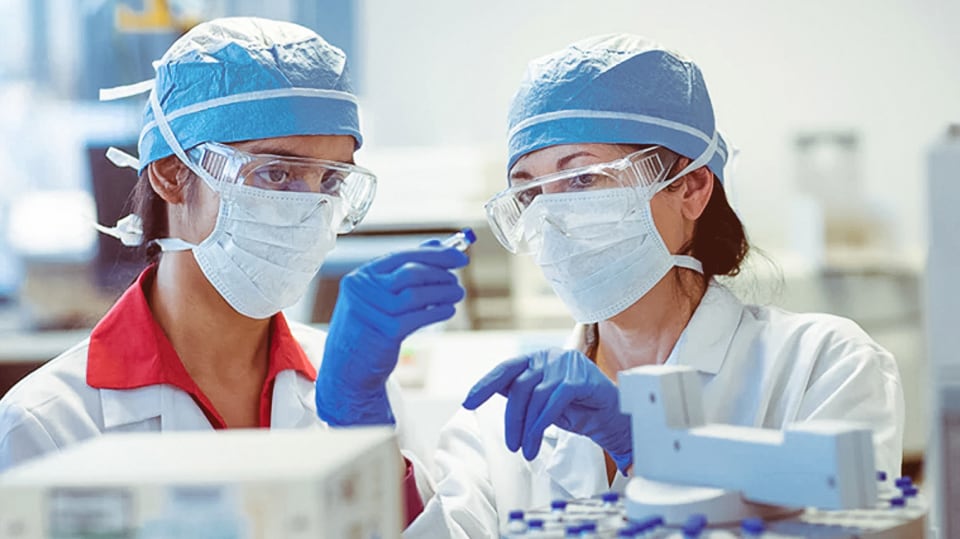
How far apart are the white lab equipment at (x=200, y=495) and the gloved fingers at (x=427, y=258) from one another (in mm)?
403

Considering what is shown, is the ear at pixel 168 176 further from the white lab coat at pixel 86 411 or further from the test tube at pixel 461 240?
the test tube at pixel 461 240

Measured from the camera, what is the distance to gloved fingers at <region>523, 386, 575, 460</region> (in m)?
1.24

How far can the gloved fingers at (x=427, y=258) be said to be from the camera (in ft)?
3.85

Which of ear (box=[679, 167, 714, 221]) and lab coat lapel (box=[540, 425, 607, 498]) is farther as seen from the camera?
ear (box=[679, 167, 714, 221])

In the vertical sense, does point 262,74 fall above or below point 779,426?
above

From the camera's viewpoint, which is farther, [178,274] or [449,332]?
[449,332]

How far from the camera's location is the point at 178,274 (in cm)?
157

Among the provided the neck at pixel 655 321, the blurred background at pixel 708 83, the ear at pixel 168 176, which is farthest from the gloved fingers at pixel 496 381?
the blurred background at pixel 708 83

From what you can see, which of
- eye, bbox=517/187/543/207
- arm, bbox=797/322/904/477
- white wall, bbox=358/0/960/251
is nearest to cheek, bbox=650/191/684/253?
eye, bbox=517/187/543/207

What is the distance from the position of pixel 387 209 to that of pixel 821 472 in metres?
2.63

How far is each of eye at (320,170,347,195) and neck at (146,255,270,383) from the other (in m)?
0.22

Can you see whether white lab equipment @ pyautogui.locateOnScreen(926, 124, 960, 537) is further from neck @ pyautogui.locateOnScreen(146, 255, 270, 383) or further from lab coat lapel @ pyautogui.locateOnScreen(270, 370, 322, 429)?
neck @ pyautogui.locateOnScreen(146, 255, 270, 383)

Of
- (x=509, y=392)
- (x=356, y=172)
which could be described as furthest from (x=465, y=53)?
(x=509, y=392)

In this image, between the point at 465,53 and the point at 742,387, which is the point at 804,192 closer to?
the point at 465,53
